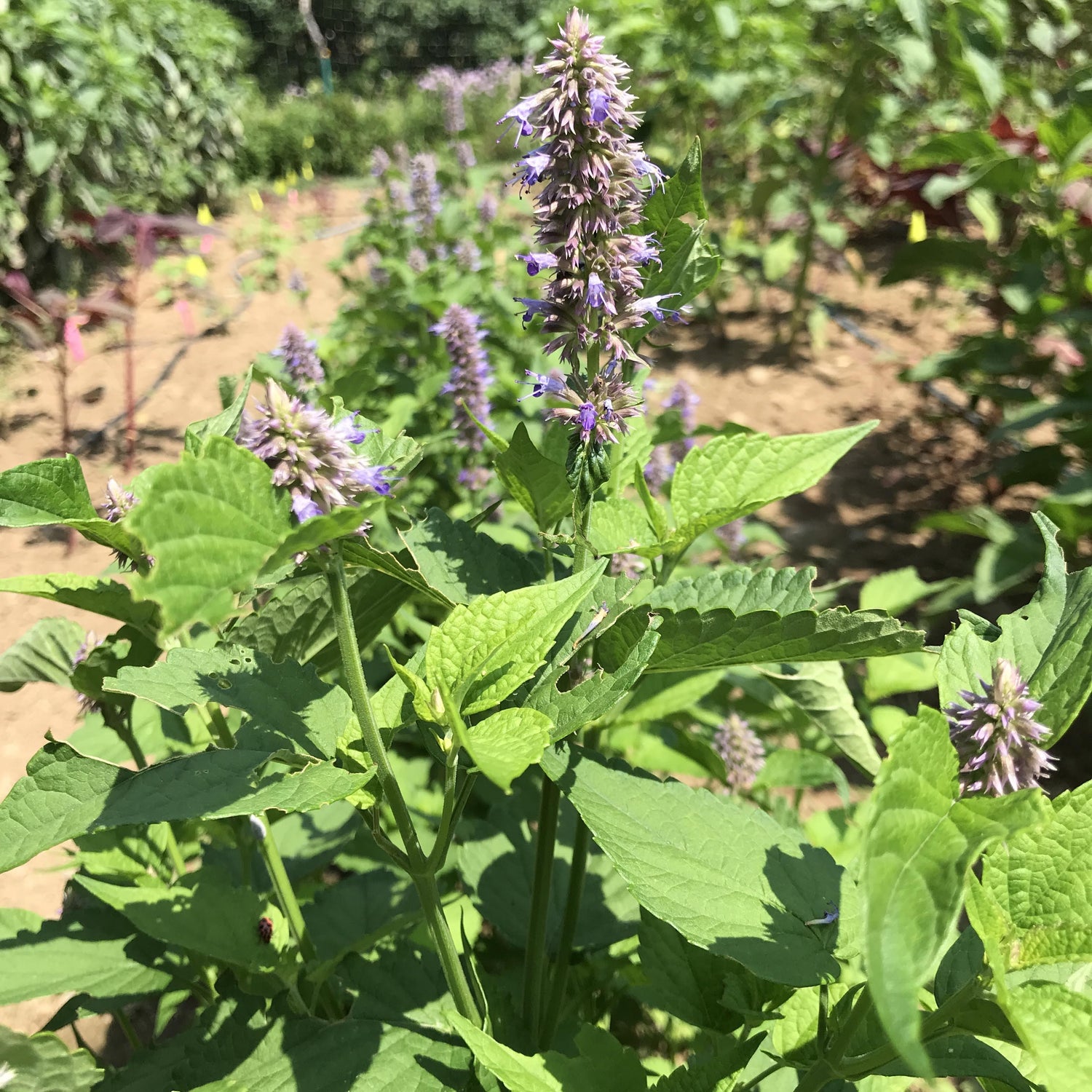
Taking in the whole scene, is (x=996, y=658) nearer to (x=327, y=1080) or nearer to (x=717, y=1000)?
(x=717, y=1000)

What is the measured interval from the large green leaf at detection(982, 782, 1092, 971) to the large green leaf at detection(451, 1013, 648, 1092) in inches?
21.9

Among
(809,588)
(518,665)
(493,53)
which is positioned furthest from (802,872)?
(493,53)

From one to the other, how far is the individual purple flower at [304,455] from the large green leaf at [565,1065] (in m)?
0.62

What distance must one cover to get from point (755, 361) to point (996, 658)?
18.2 ft

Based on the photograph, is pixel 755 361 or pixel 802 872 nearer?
pixel 802 872

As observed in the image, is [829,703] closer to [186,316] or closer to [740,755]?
[740,755]

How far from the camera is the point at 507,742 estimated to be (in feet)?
2.61

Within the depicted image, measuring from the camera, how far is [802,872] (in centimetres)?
113

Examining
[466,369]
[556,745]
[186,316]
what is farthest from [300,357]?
[186,316]

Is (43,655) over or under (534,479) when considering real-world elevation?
under

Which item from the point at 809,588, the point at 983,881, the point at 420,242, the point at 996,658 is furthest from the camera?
the point at 420,242

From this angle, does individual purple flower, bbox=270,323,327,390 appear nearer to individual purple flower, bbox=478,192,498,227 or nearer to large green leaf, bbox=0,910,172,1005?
large green leaf, bbox=0,910,172,1005

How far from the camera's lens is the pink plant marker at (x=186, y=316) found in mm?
6836

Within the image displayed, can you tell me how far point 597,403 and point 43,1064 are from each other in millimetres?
1149
